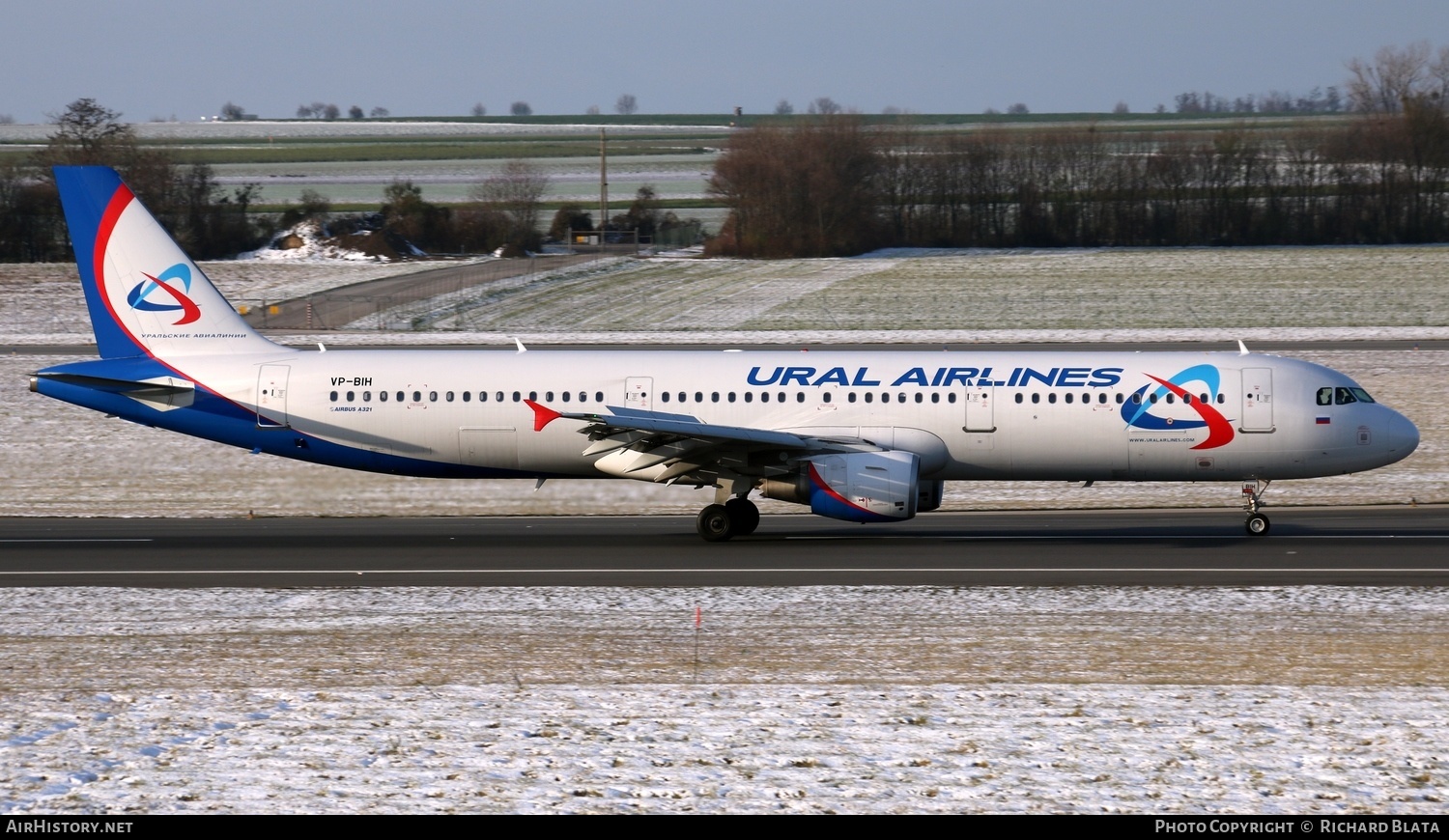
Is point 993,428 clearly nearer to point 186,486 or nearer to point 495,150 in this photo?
point 186,486

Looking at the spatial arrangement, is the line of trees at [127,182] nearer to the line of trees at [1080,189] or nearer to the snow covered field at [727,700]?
the line of trees at [1080,189]

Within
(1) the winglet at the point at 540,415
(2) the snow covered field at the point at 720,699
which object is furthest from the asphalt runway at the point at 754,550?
(1) the winglet at the point at 540,415

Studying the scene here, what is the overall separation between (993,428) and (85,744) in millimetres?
16459

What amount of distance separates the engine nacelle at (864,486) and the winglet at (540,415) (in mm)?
4749

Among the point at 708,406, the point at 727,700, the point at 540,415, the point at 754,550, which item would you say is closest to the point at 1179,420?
the point at 754,550

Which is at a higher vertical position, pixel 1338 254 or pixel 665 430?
pixel 1338 254

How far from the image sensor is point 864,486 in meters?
23.4

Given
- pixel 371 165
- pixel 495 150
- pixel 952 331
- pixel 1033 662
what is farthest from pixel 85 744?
pixel 495 150

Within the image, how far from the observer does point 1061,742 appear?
40.9 ft

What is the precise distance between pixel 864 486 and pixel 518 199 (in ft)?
244

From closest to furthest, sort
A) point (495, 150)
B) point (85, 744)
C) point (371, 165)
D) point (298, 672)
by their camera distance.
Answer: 1. point (85, 744)
2. point (298, 672)
3. point (371, 165)
4. point (495, 150)

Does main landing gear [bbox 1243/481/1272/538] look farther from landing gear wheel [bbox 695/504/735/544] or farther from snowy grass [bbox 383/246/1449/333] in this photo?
snowy grass [bbox 383/246/1449/333]

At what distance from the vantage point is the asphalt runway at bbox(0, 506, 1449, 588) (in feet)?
68.9

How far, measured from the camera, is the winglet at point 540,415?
25.3 meters
